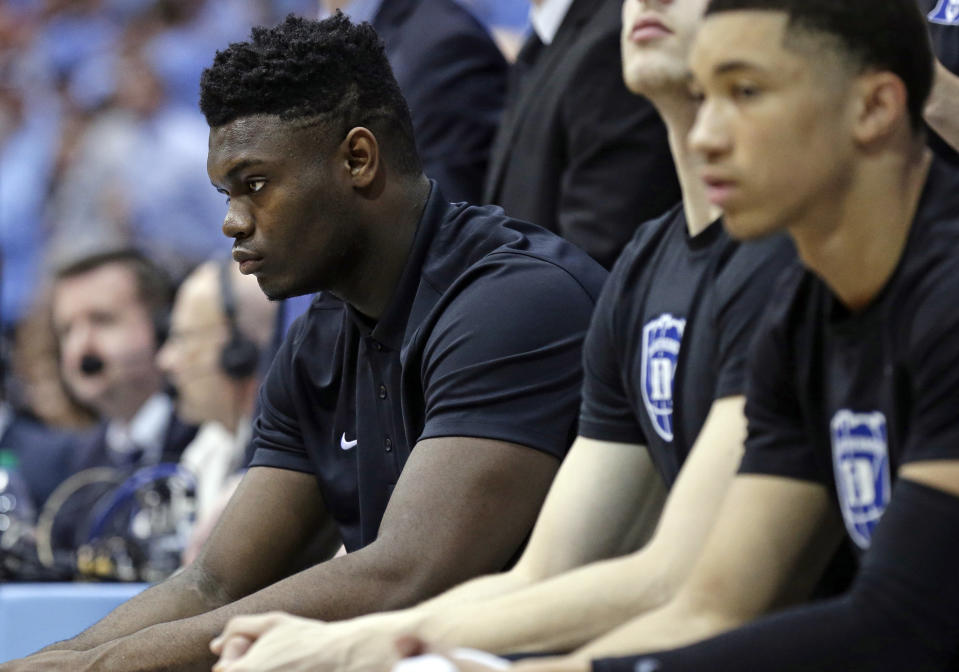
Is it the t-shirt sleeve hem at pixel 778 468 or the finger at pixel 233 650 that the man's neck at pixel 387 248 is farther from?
the t-shirt sleeve hem at pixel 778 468

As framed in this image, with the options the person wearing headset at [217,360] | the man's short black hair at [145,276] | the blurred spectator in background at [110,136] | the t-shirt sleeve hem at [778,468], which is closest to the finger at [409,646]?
the t-shirt sleeve hem at [778,468]

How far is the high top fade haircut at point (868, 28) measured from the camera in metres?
1.79

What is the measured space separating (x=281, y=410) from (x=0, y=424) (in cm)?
404

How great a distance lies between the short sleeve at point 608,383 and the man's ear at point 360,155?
2.28 feet

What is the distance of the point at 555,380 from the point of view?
9.20 ft

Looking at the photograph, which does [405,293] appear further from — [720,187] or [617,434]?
[720,187]

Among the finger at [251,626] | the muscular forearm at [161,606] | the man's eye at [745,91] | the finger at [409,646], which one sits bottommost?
the muscular forearm at [161,606]

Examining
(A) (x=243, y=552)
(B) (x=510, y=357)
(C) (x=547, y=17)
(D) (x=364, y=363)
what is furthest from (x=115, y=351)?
(B) (x=510, y=357)

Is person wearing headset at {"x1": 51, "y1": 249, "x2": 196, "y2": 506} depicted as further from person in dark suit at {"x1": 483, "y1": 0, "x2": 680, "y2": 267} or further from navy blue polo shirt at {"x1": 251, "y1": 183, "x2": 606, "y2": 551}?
navy blue polo shirt at {"x1": 251, "y1": 183, "x2": 606, "y2": 551}

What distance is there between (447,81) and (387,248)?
1.22 meters

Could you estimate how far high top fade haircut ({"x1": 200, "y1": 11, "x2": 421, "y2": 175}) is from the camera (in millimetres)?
2945

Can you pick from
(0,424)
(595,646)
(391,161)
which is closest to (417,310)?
(391,161)

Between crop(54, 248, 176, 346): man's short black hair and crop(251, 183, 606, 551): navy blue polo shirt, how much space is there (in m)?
3.36

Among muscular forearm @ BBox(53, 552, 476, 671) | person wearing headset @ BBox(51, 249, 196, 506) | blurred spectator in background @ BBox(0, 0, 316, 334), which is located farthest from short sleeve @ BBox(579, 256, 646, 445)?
blurred spectator in background @ BBox(0, 0, 316, 334)
